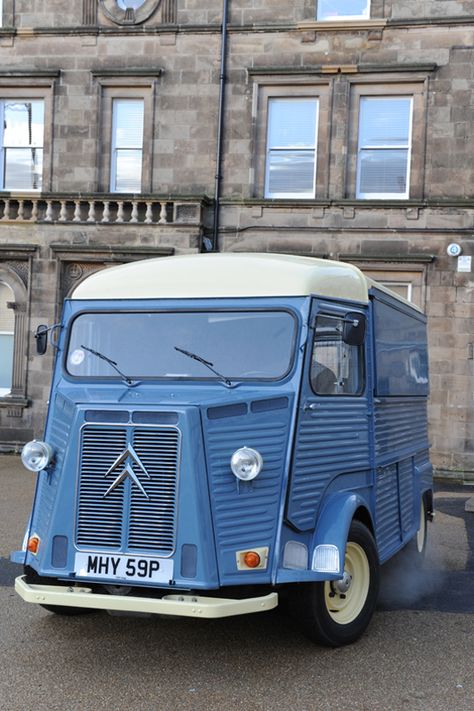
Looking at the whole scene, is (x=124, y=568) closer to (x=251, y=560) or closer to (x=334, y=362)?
(x=251, y=560)

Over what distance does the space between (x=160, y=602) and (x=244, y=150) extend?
11.8m

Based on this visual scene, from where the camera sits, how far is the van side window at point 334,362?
17.7 ft

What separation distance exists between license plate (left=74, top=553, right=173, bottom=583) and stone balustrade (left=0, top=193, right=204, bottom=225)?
1036 centimetres

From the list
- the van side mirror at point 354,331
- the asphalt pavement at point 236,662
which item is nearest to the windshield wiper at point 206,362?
the van side mirror at point 354,331

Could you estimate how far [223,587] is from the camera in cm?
480

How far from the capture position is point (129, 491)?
4.88 meters

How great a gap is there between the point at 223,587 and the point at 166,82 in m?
12.5

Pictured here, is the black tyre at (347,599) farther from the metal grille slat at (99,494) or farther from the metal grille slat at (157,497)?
the metal grille slat at (99,494)

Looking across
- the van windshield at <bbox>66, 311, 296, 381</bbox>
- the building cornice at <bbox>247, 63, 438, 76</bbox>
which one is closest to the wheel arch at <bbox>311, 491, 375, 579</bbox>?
the van windshield at <bbox>66, 311, 296, 381</bbox>

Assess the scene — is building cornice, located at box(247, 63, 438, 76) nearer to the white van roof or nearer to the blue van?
the blue van

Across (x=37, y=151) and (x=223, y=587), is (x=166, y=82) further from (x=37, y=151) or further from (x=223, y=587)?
(x=223, y=587)

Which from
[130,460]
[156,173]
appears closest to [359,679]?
[130,460]

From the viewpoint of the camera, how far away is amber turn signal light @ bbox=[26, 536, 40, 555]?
16.9 ft

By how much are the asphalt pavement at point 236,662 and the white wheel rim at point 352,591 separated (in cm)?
22
